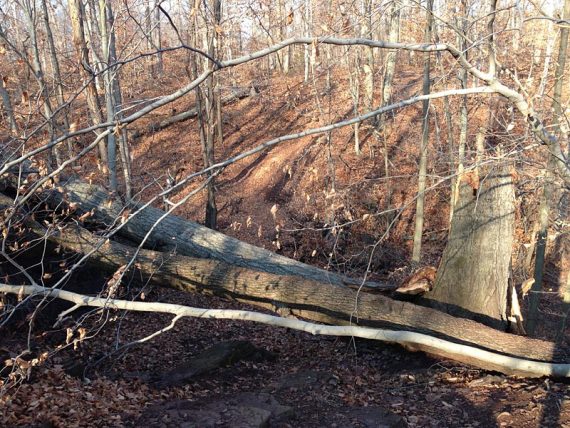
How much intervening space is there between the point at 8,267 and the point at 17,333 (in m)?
1.45

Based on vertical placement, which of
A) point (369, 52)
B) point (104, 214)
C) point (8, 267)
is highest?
point (369, 52)

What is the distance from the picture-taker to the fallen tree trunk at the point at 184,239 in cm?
716

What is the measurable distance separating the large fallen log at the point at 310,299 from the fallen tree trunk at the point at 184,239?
2.22 feet

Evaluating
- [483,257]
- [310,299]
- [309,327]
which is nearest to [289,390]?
[310,299]

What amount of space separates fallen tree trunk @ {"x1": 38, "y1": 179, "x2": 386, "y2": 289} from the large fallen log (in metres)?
0.68

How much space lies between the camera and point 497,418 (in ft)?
13.7

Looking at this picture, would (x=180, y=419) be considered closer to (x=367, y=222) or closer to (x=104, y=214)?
(x=104, y=214)

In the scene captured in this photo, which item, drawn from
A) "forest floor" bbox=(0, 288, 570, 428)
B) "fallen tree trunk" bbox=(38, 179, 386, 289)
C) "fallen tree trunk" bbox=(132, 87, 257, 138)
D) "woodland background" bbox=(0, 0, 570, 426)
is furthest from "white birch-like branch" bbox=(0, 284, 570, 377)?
"fallen tree trunk" bbox=(132, 87, 257, 138)

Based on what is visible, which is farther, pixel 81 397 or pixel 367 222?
pixel 367 222

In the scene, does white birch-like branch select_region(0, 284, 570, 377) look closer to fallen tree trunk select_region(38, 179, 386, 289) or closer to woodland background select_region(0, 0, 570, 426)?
woodland background select_region(0, 0, 570, 426)

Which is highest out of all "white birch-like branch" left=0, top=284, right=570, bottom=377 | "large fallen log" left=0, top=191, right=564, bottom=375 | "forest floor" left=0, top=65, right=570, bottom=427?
"white birch-like branch" left=0, top=284, right=570, bottom=377

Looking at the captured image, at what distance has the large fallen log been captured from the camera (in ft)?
16.3

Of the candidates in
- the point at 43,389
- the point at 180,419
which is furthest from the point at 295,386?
the point at 43,389

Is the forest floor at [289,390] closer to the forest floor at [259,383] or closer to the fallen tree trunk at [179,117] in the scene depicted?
the forest floor at [259,383]
